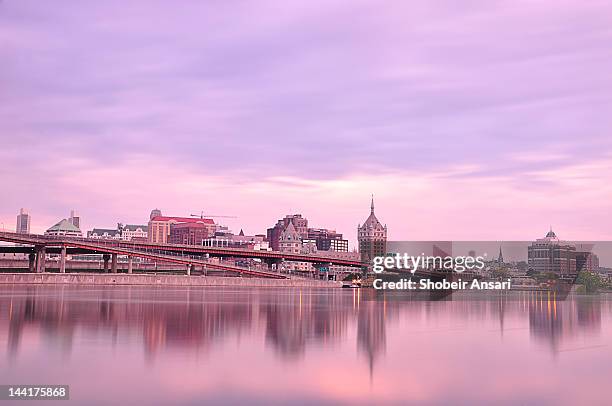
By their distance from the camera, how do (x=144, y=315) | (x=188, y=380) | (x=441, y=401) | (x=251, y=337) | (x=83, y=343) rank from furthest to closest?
(x=144, y=315), (x=251, y=337), (x=83, y=343), (x=188, y=380), (x=441, y=401)

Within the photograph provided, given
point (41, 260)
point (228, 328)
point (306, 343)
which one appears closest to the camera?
point (306, 343)

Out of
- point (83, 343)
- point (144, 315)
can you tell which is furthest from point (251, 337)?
point (144, 315)

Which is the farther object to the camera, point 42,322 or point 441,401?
point 42,322

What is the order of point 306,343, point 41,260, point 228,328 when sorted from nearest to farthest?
point 306,343 < point 228,328 < point 41,260

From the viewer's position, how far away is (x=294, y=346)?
3309 centimetres

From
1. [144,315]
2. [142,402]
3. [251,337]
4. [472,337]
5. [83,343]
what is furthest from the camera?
[144,315]

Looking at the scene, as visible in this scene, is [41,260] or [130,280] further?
[41,260]

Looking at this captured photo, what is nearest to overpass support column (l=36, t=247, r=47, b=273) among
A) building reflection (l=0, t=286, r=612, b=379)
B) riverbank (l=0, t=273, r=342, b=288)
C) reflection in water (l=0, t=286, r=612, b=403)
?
riverbank (l=0, t=273, r=342, b=288)

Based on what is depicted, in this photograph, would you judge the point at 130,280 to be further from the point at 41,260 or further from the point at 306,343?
the point at 306,343

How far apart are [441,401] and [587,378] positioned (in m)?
7.76

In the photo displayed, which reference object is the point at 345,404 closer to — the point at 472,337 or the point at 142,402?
the point at 142,402

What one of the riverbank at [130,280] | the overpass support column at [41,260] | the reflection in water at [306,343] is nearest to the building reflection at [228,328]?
the reflection in water at [306,343]

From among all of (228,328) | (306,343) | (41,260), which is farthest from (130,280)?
(306,343)

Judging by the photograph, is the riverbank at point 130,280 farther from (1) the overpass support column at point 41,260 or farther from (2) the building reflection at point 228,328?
(2) the building reflection at point 228,328
